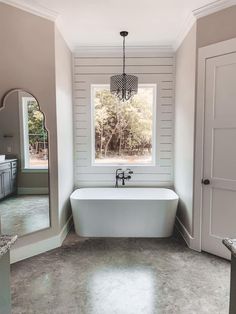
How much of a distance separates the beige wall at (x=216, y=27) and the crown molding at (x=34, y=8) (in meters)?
1.68

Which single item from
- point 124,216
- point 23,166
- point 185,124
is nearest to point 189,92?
point 185,124

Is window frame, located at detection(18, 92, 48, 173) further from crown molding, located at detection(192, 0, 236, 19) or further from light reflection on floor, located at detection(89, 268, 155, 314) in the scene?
crown molding, located at detection(192, 0, 236, 19)

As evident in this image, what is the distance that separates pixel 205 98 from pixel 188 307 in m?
2.13

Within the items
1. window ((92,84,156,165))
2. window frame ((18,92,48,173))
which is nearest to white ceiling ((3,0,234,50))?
window ((92,84,156,165))

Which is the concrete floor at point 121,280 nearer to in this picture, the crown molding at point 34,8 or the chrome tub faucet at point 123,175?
the chrome tub faucet at point 123,175

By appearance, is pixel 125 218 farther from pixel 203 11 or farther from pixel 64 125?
pixel 203 11

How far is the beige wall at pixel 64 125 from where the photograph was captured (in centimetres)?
320

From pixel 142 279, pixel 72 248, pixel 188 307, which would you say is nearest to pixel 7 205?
pixel 72 248

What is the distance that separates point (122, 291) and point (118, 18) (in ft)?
9.96

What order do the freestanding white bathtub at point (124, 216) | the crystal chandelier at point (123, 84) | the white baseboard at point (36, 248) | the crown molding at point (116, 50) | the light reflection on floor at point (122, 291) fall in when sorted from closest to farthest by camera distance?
1. the light reflection on floor at point (122, 291)
2. the white baseboard at point (36, 248)
3. the freestanding white bathtub at point (124, 216)
4. the crystal chandelier at point (123, 84)
5. the crown molding at point (116, 50)

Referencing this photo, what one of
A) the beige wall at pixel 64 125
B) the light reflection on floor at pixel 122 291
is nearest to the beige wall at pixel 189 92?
the light reflection on floor at pixel 122 291

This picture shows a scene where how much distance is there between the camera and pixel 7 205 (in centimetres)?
273

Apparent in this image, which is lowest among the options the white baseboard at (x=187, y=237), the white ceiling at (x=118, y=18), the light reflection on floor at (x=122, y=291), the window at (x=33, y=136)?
the light reflection on floor at (x=122, y=291)

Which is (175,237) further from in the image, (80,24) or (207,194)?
(80,24)
